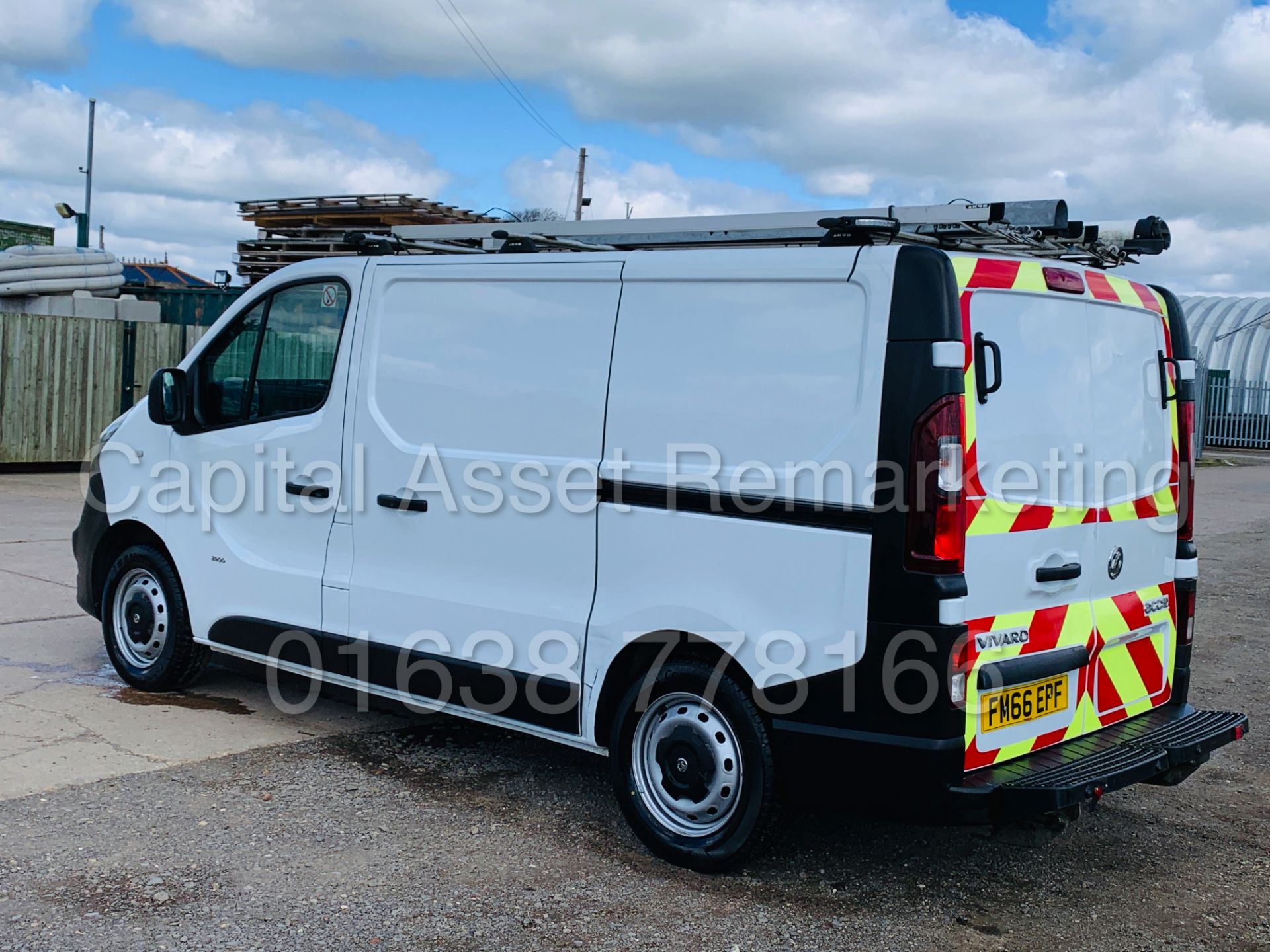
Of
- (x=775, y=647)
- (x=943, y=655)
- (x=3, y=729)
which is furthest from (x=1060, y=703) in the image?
(x=3, y=729)

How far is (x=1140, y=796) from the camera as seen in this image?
541 centimetres

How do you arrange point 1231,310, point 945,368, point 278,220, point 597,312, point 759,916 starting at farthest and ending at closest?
point 1231,310, point 278,220, point 597,312, point 759,916, point 945,368

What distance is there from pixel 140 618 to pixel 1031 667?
437cm

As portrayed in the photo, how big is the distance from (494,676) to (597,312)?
1433mm

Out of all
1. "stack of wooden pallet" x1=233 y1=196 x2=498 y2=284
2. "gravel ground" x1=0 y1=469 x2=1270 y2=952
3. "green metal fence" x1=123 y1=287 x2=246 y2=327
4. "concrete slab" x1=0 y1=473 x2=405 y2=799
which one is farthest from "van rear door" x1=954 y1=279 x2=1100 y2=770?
"green metal fence" x1=123 y1=287 x2=246 y2=327

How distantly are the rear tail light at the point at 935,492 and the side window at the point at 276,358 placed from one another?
2.72m

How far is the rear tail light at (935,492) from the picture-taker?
3797 mm

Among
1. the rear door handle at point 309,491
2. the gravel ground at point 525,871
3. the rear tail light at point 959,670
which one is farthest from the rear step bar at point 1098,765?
the rear door handle at point 309,491

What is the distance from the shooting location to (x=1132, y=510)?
4617mm

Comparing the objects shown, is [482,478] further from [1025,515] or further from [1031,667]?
[1031,667]

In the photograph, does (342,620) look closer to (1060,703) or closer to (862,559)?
(862,559)

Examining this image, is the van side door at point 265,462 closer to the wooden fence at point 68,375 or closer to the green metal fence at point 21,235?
the wooden fence at point 68,375

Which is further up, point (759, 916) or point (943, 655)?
point (943, 655)

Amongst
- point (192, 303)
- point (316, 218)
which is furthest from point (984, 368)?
point (192, 303)
